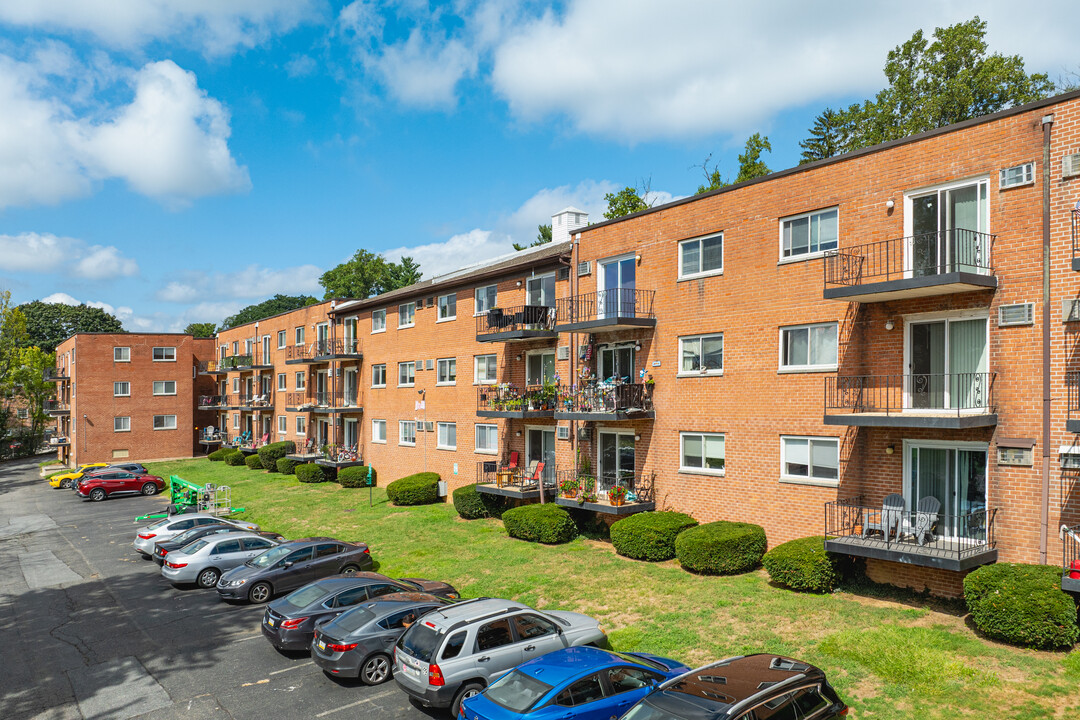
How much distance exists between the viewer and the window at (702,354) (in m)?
19.4

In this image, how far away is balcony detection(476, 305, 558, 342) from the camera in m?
24.5

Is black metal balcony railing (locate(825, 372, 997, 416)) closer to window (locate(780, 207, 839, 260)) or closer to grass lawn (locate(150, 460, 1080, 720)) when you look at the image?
window (locate(780, 207, 839, 260))

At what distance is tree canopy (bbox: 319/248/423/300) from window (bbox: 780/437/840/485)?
2514 inches

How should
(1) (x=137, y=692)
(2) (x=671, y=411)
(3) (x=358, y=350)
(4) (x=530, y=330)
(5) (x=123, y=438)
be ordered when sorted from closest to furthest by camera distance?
1. (1) (x=137, y=692)
2. (2) (x=671, y=411)
3. (4) (x=530, y=330)
4. (3) (x=358, y=350)
5. (5) (x=123, y=438)

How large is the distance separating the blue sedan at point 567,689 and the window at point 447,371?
20.7m

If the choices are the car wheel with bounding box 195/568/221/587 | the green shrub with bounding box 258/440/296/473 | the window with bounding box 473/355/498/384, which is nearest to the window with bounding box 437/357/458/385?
the window with bounding box 473/355/498/384

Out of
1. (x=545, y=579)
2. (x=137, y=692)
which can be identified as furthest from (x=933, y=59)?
(x=137, y=692)

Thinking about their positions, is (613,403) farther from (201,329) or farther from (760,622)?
(201,329)

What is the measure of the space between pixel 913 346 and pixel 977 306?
1559mm

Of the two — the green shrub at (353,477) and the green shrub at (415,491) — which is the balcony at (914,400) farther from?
the green shrub at (353,477)

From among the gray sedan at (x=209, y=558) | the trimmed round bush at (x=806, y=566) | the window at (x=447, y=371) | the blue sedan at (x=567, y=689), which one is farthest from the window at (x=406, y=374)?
the blue sedan at (x=567, y=689)

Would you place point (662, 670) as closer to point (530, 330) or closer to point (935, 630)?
point (935, 630)

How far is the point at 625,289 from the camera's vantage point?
22094 mm

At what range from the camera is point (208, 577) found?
19.0m
